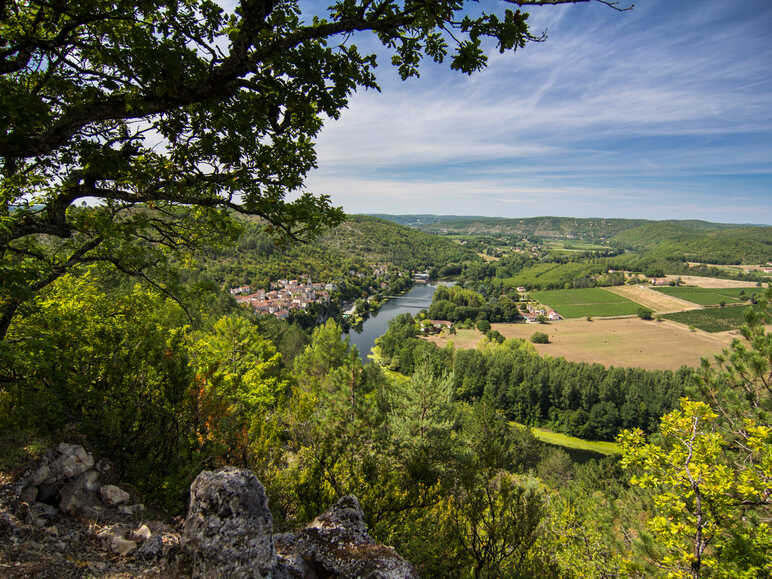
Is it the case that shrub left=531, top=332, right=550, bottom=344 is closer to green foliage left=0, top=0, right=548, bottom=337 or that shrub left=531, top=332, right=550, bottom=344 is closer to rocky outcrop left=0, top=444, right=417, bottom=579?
rocky outcrop left=0, top=444, right=417, bottom=579

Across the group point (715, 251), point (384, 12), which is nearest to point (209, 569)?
point (384, 12)

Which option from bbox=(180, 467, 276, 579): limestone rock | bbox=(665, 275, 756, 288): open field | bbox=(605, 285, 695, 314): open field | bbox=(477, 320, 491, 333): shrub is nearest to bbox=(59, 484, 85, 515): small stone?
bbox=(180, 467, 276, 579): limestone rock

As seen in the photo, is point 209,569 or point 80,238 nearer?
point 209,569

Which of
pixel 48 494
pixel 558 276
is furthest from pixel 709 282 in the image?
pixel 48 494

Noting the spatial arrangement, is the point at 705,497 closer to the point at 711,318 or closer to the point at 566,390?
the point at 566,390

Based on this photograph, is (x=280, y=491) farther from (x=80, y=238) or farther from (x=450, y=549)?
(x=80, y=238)

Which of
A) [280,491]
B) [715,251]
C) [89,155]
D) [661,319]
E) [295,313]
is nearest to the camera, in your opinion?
[89,155]

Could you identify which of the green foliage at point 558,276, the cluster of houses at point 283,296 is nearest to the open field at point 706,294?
the green foliage at point 558,276
